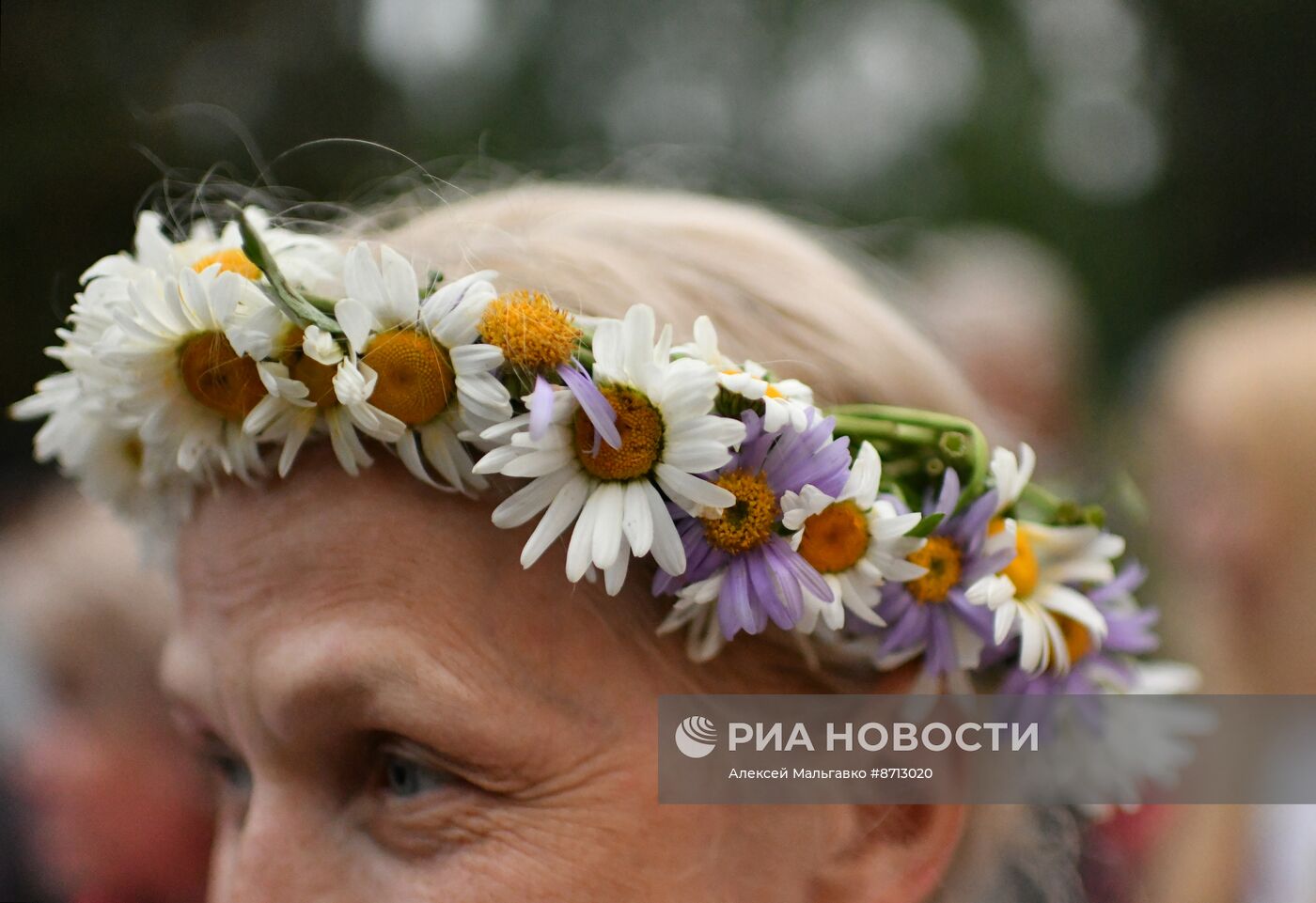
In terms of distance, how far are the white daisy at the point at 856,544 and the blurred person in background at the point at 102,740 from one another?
2.16 metres

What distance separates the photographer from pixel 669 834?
→ 147cm

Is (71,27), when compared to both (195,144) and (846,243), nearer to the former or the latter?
(195,144)

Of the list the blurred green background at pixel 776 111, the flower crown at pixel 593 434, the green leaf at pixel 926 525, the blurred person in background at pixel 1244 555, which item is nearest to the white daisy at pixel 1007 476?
the flower crown at pixel 593 434

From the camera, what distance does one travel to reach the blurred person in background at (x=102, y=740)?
3.12 metres

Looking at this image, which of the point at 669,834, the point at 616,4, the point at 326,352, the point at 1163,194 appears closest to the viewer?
the point at 326,352

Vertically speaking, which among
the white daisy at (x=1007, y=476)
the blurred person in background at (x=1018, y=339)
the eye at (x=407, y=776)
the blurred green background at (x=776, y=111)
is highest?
the blurred green background at (x=776, y=111)

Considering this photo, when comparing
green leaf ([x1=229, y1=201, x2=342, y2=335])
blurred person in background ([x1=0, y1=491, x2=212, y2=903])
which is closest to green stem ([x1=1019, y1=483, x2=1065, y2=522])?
green leaf ([x1=229, y1=201, x2=342, y2=335])

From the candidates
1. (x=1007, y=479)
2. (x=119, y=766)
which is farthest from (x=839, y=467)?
(x=119, y=766)

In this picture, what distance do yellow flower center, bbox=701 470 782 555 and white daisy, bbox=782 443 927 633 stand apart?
4cm

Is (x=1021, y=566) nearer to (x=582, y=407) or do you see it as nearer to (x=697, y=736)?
(x=697, y=736)

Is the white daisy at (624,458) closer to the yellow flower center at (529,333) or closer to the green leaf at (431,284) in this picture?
the yellow flower center at (529,333)

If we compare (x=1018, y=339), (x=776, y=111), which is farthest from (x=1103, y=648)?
(x=776, y=111)

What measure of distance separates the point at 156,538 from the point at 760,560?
100 centimetres

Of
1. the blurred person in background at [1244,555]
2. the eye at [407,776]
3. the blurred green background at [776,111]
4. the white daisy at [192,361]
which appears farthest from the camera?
the blurred green background at [776,111]
